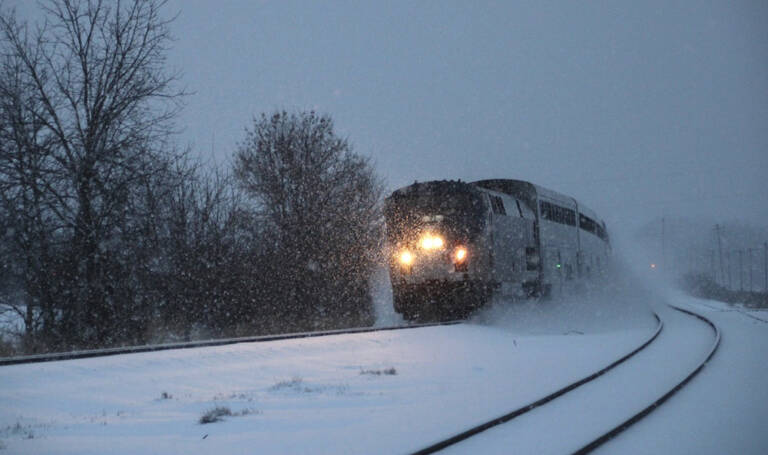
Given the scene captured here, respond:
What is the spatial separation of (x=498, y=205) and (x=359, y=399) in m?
11.1

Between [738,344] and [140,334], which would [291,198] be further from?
[738,344]

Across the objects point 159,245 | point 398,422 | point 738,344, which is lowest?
point 738,344

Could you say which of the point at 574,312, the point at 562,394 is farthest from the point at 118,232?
the point at 574,312

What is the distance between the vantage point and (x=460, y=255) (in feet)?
53.8

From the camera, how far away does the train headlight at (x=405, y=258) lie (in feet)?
55.4

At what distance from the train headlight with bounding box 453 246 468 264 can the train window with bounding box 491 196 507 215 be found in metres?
1.48

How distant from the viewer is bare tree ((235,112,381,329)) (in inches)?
753

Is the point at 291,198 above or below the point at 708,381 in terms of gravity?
above

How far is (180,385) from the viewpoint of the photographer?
756 cm

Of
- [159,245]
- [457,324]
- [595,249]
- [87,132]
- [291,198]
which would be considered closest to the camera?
[87,132]

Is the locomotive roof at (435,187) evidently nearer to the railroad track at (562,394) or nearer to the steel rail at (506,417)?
the steel rail at (506,417)

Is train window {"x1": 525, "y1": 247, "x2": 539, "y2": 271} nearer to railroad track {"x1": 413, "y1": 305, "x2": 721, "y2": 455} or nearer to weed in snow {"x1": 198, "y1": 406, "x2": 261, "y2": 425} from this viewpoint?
railroad track {"x1": 413, "y1": 305, "x2": 721, "y2": 455}

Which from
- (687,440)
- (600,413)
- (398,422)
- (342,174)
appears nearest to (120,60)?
(342,174)

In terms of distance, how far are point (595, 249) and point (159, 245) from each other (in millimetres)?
20090
